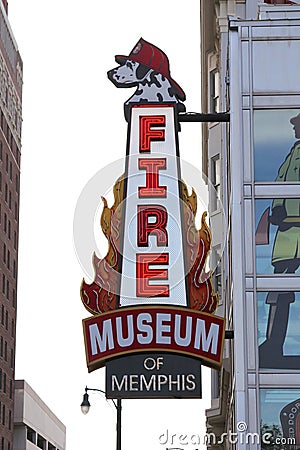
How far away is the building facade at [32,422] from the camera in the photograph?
12538 centimetres

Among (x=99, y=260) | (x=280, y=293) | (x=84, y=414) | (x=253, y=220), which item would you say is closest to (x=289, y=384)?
(x=280, y=293)

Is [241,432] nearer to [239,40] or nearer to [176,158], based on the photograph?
[176,158]

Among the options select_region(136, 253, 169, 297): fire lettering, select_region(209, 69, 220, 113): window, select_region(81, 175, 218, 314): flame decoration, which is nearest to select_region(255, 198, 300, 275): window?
select_region(81, 175, 218, 314): flame decoration

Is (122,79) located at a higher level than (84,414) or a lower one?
higher

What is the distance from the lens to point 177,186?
1072 inches

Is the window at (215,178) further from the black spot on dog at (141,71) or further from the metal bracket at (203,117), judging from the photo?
the metal bracket at (203,117)

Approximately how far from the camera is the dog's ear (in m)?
28.8

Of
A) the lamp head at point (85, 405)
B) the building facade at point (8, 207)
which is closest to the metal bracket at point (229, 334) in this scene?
the lamp head at point (85, 405)

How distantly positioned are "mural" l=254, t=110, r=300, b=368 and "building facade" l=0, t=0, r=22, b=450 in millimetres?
92642

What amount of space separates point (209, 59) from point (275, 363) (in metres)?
23.2

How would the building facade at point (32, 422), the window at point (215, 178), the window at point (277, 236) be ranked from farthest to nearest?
the building facade at point (32, 422), the window at point (215, 178), the window at point (277, 236)

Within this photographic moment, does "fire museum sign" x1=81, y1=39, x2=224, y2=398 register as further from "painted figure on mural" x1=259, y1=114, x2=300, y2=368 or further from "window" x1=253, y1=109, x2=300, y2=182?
"window" x1=253, y1=109, x2=300, y2=182

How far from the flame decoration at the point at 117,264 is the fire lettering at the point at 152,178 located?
584 mm

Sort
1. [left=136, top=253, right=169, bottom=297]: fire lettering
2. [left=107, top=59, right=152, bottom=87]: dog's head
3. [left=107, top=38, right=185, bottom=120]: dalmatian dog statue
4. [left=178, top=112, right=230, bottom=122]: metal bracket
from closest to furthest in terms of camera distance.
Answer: [left=136, top=253, right=169, bottom=297]: fire lettering, [left=178, top=112, right=230, bottom=122]: metal bracket, [left=107, top=38, right=185, bottom=120]: dalmatian dog statue, [left=107, top=59, right=152, bottom=87]: dog's head
